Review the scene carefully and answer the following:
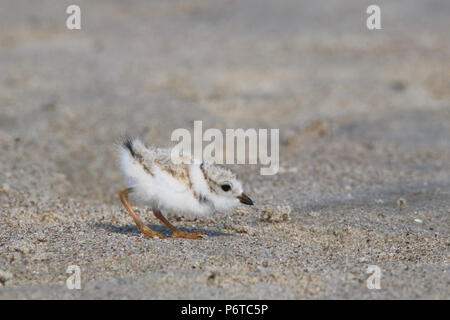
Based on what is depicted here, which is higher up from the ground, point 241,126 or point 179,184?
point 241,126

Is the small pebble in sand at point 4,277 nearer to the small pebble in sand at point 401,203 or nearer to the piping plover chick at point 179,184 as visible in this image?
the piping plover chick at point 179,184

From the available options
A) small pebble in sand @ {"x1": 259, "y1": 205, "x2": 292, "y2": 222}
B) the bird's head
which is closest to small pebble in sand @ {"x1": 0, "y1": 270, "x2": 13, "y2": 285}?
the bird's head

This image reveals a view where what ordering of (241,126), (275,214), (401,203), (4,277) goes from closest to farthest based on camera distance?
(4,277)
(275,214)
(401,203)
(241,126)

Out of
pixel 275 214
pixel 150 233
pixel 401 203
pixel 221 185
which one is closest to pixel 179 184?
pixel 221 185

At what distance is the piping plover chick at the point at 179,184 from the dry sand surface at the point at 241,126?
10.1 inches

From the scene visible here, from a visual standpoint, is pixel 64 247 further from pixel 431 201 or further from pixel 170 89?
pixel 170 89

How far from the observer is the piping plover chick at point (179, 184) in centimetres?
424

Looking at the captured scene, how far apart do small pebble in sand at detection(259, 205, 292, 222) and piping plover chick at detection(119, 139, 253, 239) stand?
54cm

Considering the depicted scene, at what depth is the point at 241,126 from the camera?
835 cm

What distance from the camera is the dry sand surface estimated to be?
3838 mm

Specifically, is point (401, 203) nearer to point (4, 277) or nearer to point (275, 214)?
point (275, 214)

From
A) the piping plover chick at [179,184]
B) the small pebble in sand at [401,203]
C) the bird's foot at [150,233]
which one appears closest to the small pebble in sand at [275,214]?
the piping plover chick at [179,184]

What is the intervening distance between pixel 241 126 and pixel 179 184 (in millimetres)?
4196

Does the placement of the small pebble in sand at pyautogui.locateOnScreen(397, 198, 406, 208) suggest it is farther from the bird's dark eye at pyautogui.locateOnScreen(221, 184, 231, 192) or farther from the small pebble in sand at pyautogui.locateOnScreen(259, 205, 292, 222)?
the bird's dark eye at pyautogui.locateOnScreen(221, 184, 231, 192)
